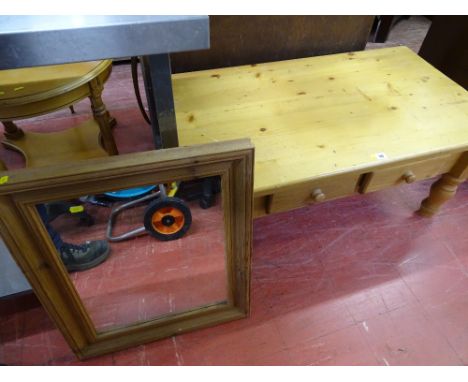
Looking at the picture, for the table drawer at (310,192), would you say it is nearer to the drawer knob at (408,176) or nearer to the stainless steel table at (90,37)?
the drawer knob at (408,176)

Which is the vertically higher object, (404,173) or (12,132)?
(404,173)

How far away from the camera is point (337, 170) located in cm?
84


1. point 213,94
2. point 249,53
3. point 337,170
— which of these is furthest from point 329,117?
point 249,53

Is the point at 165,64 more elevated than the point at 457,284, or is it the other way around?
the point at 165,64

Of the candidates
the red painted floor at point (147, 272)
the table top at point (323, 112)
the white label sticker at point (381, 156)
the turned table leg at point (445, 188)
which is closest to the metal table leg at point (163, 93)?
the table top at point (323, 112)

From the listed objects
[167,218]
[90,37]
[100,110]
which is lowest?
[167,218]

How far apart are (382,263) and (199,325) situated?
704mm

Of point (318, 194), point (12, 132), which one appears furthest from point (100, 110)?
point (318, 194)

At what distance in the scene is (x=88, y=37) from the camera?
16.4 inches

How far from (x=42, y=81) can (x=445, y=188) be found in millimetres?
1450

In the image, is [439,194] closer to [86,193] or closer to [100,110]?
[86,193]

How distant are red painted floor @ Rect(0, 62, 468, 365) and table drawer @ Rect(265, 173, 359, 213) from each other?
1.22 feet

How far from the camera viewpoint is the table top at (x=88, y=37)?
40cm
